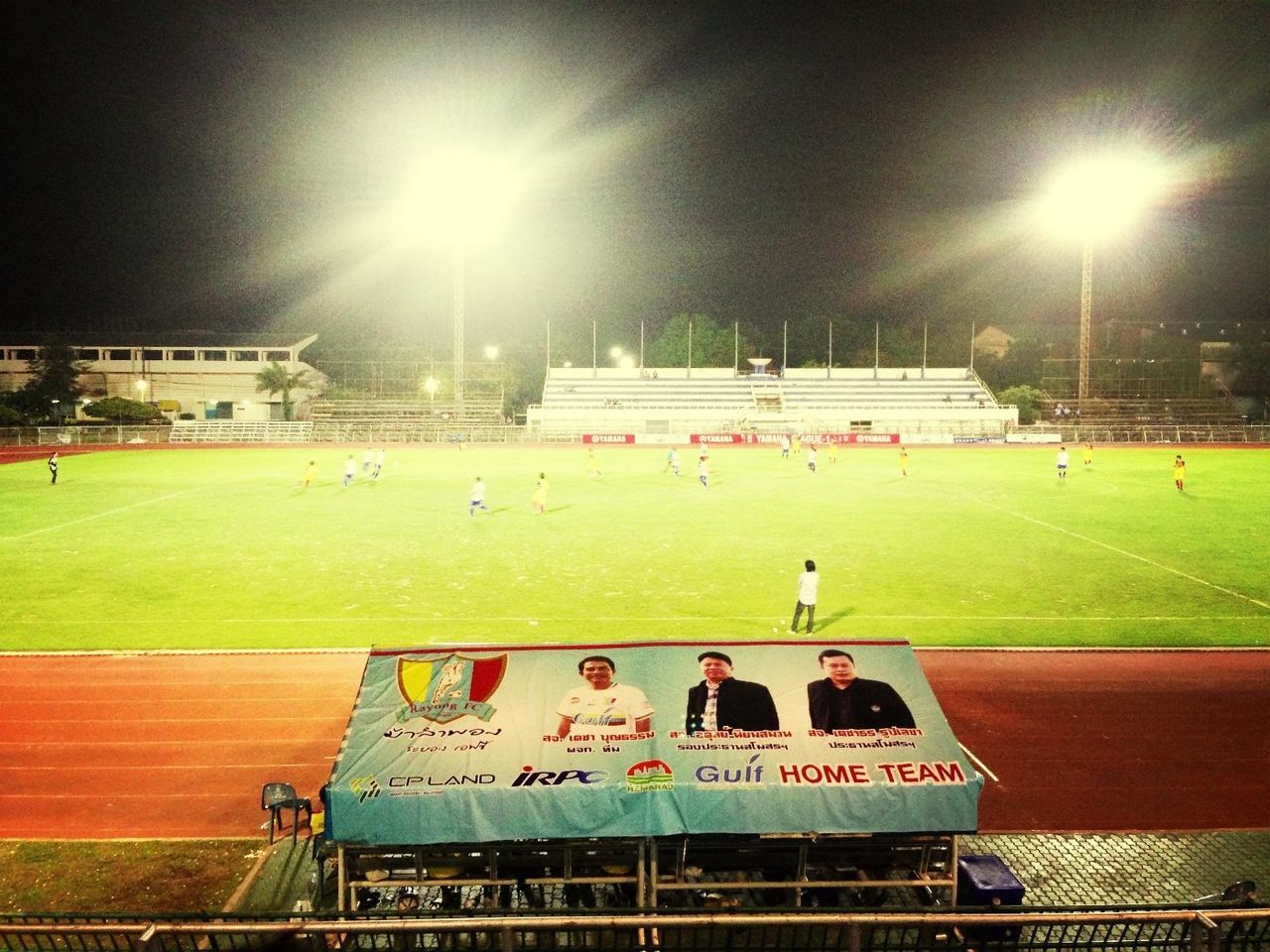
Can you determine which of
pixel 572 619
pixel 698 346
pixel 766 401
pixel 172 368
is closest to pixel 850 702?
pixel 572 619

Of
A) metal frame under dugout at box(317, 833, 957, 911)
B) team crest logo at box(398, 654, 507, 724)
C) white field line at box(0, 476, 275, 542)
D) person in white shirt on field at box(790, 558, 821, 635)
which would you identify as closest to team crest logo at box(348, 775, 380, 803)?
metal frame under dugout at box(317, 833, 957, 911)

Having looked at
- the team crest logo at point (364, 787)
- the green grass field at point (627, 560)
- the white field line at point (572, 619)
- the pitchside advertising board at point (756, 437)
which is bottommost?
the white field line at point (572, 619)

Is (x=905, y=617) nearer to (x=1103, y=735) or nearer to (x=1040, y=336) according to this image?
(x=1103, y=735)

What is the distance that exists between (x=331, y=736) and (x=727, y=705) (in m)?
6.06

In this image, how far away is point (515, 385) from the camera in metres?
77.4

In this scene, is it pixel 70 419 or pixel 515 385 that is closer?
pixel 70 419

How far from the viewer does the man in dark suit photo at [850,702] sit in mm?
5973

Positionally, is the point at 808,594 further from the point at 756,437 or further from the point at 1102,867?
the point at 756,437

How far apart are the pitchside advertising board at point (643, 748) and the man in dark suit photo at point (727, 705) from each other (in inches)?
0.4

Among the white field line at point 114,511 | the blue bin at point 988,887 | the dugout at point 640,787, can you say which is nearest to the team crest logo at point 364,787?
the dugout at point 640,787

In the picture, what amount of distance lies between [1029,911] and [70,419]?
75.4m

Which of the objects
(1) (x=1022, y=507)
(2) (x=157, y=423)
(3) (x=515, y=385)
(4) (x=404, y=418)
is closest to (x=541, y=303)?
(3) (x=515, y=385)

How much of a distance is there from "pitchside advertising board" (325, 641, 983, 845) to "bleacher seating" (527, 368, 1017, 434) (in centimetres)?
5178

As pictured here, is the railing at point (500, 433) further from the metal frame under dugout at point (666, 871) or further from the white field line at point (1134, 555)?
the metal frame under dugout at point (666, 871)
